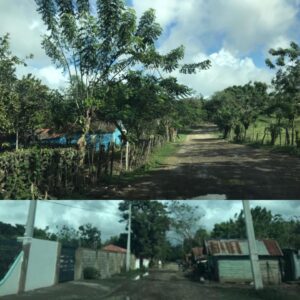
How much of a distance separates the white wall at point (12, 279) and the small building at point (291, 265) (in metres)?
1.91

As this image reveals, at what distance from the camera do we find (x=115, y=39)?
24.4 feet

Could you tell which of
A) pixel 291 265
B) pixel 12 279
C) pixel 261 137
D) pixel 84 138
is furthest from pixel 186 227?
pixel 261 137

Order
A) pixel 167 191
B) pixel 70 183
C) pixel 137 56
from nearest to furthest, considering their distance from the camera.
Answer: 1. pixel 167 191
2. pixel 70 183
3. pixel 137 56

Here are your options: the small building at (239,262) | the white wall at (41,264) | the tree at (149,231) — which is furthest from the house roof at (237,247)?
the white wall at (41,264)

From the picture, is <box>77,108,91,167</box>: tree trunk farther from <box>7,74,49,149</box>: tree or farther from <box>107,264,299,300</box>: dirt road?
<box>107,264,299,300</box>: dirt road

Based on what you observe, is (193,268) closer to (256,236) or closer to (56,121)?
(256,236)

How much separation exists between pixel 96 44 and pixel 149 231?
452cm

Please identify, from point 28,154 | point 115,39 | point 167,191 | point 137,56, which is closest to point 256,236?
point 167,191

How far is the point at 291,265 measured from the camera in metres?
3.17

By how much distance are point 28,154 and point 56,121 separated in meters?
1.26

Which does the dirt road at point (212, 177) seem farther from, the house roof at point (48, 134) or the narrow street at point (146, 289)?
the narrow street at point (146, 289)

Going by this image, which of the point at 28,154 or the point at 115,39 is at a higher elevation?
the point at 115,39

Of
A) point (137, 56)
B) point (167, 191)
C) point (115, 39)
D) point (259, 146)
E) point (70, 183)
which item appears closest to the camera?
point (167, 191)

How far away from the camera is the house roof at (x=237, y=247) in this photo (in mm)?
3113
